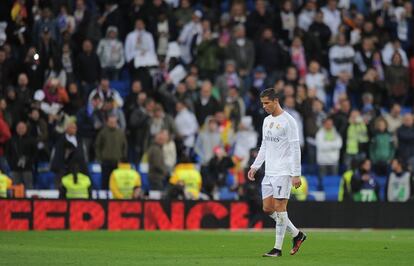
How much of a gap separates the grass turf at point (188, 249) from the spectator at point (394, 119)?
242 inches

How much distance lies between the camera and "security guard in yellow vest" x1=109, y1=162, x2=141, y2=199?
26.1 m

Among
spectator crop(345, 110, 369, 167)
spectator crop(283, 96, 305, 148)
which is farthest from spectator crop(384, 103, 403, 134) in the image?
spectator crop(283, 96, 305, 148)

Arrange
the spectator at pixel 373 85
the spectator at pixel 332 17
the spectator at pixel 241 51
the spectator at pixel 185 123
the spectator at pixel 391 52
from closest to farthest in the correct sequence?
1. the spectator at pixel 185 123
2. the spectator at pixel 241 51
3. the spectator at pixel 373 85
4. the spectator at pixel 391 52
5. the spectator at pixel 332 17

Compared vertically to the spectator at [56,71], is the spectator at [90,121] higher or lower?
lower

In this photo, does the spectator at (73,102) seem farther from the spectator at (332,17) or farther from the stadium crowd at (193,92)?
the spectator at (332,17)

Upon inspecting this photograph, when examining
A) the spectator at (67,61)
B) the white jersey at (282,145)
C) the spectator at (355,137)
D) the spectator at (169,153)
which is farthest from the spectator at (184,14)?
the white jersey at (282,145)

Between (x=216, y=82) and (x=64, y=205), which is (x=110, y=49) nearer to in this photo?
(x=216, y=82)

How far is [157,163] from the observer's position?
88.3 ft

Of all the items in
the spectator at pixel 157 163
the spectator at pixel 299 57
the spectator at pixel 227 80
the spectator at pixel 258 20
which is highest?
the spectator at pixel 258 20

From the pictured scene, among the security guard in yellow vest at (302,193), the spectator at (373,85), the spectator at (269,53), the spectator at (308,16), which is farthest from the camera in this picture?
the spectator at (308,16)

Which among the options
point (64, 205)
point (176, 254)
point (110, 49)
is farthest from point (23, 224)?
point (176, 254)

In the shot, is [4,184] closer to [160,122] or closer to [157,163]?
[157,163]

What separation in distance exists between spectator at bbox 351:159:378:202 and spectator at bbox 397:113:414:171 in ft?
5.06

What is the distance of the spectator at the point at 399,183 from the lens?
27.7 metres
